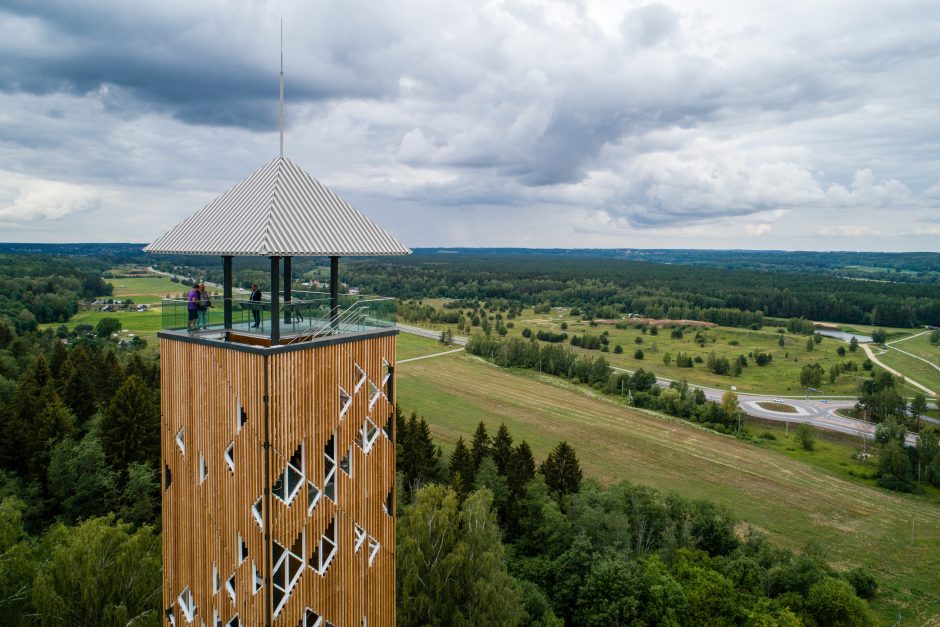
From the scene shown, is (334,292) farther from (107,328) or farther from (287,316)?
(107,328)

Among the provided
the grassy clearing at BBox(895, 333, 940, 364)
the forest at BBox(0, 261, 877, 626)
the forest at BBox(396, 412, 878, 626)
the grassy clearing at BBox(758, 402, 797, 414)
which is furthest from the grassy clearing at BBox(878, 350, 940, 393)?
the forest at BBox(0, 261, 877, 626)

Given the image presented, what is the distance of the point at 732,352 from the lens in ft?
477

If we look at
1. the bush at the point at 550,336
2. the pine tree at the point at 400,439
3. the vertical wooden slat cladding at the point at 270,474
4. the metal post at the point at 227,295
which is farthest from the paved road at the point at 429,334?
the vertical wooden slat cladding at the point at 270,474

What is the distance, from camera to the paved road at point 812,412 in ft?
299

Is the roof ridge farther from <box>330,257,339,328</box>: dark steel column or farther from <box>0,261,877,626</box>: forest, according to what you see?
<box>0,261,877,626</box>: forest

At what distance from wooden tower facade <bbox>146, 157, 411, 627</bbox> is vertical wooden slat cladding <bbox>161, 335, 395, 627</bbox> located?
4 centimetres

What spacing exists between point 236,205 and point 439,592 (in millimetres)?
23131

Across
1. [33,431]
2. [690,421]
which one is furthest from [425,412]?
[33,431]

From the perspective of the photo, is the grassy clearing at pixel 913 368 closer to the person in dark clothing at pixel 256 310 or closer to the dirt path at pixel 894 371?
the dirt path at pixel 894 371

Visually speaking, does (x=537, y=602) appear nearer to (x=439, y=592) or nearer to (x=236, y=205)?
(x=439, y=592)

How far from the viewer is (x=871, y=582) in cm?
4625

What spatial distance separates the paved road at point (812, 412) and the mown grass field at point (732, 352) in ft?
17.9

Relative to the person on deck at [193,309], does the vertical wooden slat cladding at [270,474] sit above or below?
below

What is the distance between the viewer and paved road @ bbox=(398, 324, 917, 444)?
9102 cm
